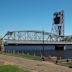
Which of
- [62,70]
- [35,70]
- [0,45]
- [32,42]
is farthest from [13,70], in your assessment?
[32,42]

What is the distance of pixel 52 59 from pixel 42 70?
13.8 meters

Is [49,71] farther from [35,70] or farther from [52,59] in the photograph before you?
[52,59]

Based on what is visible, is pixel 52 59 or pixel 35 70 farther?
pixel 52 59

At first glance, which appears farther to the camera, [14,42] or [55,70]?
[14,42]

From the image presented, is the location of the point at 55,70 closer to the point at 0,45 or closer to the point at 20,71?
the point at 20,71

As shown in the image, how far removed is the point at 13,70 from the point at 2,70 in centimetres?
122

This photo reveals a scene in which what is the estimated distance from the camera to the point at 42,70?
32625 millimetres

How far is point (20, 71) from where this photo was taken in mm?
30547

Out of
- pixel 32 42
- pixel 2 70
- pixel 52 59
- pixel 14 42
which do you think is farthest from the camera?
pixel 32 42

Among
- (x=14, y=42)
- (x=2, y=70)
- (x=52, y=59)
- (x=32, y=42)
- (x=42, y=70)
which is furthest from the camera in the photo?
(x=32, y=42)

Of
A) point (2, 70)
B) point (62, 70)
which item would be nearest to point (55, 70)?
point (62, 70)

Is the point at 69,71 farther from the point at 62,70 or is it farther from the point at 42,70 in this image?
the point at 42,70

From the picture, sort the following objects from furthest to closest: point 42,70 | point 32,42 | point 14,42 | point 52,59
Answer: point 32,42
point 14,42
point 52,59
point 42,70

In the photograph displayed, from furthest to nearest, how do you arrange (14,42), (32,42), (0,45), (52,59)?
(32,42)
(14,42)
(0,45)
(52,59)
